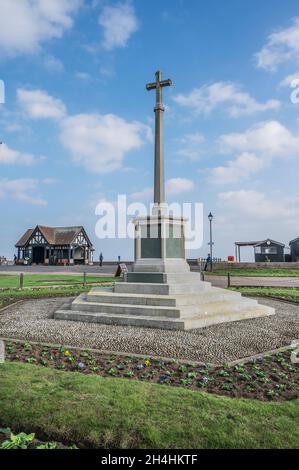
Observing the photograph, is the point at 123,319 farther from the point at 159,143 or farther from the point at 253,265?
the point at 253,265

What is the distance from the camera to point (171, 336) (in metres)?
7.45

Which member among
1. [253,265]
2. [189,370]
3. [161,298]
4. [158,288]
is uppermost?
[253,265]

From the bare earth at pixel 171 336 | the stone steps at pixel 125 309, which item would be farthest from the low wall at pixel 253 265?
the stone steps at pixel 125 309

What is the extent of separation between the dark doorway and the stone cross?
5138 cm

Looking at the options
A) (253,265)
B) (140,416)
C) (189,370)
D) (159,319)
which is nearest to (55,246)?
(253,265)

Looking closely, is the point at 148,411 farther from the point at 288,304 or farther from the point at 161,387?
the point at 288,304

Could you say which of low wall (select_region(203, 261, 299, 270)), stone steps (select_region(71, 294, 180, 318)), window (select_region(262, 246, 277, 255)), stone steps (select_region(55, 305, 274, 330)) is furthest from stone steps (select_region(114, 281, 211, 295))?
window (select_region(262, 246, 277, 255))

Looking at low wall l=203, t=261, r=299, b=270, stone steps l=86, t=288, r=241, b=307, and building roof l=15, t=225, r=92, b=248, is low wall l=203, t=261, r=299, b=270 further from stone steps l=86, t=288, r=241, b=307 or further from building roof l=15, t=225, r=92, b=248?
stone steps l=86, t=288, r=241, b=307

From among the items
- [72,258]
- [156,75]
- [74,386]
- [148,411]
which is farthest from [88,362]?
[72,258]

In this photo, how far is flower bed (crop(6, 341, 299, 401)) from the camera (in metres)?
4.39

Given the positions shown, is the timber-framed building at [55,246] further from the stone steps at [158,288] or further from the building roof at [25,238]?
the stone steps at [158,288]

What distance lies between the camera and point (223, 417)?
338cm

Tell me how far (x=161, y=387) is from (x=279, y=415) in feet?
4.65

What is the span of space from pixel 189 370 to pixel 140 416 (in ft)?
6.30
